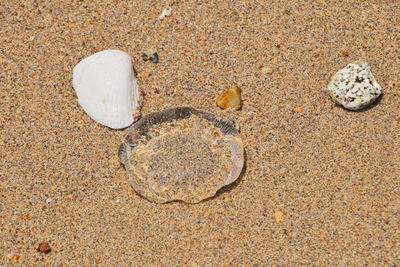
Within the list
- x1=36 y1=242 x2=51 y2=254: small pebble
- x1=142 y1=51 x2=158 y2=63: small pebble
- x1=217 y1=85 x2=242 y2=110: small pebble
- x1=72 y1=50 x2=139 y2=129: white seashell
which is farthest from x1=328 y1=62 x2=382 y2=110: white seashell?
x1=36 y1=242 x2=51 y2=254: small pebble

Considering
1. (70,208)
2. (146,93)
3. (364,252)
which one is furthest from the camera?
(146,93)

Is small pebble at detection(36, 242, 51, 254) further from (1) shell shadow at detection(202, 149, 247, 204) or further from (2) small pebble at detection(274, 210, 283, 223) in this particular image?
(2) small pebble at detection(274, 210, 283, 223)

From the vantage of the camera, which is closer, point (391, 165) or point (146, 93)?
point (391, 165)

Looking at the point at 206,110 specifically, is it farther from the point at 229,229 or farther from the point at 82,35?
the point at 82,35

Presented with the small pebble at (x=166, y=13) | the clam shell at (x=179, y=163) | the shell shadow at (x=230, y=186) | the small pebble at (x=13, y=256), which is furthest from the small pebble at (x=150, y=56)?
the small pebble at (x=13, y=256)

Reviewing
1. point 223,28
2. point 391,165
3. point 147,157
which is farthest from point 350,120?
point 147,157

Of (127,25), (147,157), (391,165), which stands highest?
(127,25)

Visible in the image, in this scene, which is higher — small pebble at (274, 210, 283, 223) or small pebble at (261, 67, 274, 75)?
small pebble at (261, 67, 274, 75)

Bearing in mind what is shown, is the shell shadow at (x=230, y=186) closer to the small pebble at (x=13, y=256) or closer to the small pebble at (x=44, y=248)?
the small pebble at (x=44, y=248)

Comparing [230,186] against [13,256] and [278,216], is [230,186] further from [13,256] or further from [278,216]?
[13,256]
